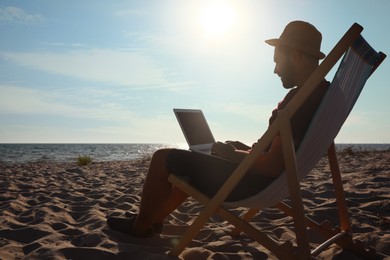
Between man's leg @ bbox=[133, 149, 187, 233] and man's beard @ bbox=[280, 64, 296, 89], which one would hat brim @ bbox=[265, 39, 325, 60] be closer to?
man's beard @ bbox=[280, 64, 296, 89]

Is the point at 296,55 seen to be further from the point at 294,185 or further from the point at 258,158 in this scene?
the point at 294,185

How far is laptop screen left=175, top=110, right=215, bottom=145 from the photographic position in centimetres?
312

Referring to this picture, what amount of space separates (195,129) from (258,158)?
121 centimetres

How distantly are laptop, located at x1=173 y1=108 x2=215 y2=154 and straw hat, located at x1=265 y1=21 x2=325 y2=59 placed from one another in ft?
3.95

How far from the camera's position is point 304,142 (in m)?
1.99

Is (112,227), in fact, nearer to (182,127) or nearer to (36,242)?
(36,242)

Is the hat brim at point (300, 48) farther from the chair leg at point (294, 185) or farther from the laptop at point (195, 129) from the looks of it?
the laptop at point (195, 129)

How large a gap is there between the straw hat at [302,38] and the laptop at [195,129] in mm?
1204

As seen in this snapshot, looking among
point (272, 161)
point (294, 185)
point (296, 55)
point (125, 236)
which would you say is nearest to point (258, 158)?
point (272, 161)

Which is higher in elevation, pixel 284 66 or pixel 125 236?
pixel 284 66

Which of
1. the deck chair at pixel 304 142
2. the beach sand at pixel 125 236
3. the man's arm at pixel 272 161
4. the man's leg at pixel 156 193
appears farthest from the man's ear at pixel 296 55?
the beach sand at pixel 125 236

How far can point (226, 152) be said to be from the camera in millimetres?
2354

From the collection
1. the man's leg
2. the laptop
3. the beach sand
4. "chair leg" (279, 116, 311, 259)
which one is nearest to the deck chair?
"chair leg" (279, 116, 311, 259)

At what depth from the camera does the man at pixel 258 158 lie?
2082mm
